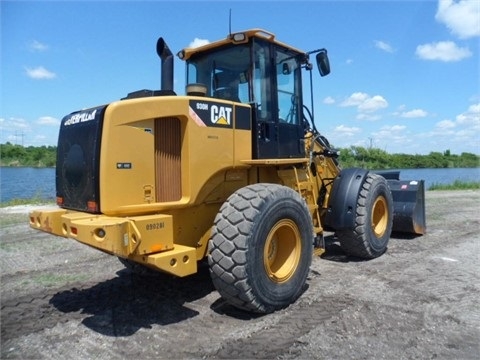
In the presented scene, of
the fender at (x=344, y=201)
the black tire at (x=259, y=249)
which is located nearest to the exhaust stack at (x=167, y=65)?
the black tire at (x=259, y=249)

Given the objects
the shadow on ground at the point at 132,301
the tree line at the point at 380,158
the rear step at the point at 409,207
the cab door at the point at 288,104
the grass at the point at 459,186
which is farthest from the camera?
the tree line at the point at 380,158

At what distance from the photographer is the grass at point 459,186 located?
24064 mm

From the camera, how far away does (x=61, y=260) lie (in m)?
6.46

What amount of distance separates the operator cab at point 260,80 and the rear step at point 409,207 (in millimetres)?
3303

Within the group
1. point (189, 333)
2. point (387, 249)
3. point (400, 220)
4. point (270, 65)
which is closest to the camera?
point (189, 333)

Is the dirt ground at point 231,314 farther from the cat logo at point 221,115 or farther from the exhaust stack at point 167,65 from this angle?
the exhaust stack at point 167,65

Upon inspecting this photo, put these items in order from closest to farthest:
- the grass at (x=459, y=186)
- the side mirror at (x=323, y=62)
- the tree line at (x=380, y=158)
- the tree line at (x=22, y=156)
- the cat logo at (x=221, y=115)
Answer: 1. the cat logo at (x=221, y=115)
2. the side mirror at (x=323, y=62)
3. the grass at (x=459, y=186)
4. the tree line at (x=380, y=158)
5. the tree line at (x=22, y=156)

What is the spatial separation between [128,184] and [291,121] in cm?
266

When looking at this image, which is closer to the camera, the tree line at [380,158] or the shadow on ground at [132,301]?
the shadow on ground at [132,301]

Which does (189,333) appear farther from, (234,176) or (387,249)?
(387,249)

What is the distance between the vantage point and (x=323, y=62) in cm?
593

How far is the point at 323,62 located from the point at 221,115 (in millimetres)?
2133

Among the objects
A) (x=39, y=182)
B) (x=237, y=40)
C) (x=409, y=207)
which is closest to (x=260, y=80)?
(x=237, y=40)

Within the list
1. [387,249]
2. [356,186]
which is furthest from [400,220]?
→ [356,186]
